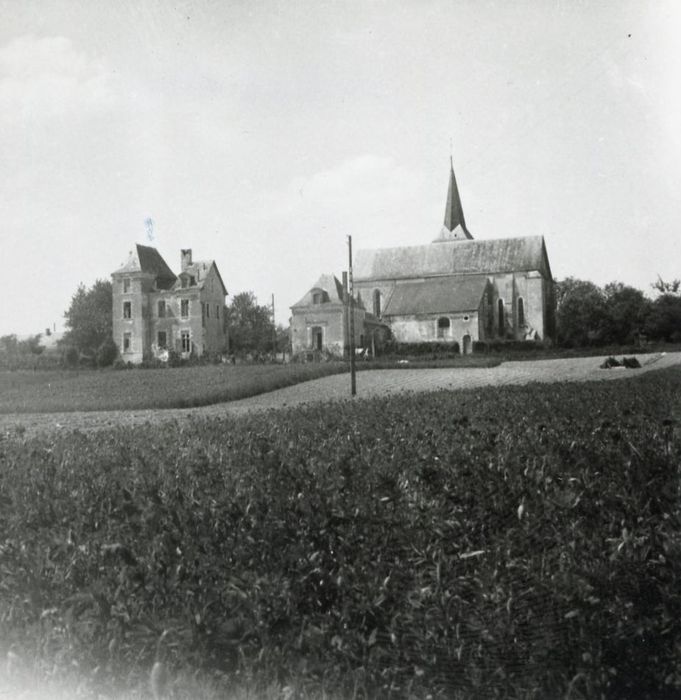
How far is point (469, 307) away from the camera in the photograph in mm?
59312

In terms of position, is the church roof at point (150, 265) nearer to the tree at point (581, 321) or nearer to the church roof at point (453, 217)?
the church roof at point (453, 217)

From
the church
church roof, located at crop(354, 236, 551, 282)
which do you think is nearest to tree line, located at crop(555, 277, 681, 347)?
the church

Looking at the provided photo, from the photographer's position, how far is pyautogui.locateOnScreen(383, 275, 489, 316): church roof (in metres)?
59.9

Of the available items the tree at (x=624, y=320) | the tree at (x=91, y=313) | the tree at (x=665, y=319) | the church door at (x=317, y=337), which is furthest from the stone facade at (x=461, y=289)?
the tree at (x=91, y=313)

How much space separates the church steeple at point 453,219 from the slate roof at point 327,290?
1730cm

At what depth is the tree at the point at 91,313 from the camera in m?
73.7

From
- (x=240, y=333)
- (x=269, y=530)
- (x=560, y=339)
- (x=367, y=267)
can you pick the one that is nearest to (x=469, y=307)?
(x=560, y=339)

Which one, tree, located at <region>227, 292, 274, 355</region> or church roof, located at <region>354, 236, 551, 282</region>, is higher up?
church roof, located at <region>354, 236, 551, 282</region>

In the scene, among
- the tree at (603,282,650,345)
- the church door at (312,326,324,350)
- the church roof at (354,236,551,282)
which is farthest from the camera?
the church roof at (354,236,551,282)

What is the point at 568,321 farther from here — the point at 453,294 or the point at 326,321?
the point at 326,321

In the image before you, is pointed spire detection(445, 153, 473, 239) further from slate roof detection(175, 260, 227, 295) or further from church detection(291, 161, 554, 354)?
slate roof detection(175, 260, 227, 295)

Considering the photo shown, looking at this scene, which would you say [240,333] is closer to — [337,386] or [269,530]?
[337,386]

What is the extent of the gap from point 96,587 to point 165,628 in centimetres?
35

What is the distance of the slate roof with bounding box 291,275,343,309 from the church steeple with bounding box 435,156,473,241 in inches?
681
